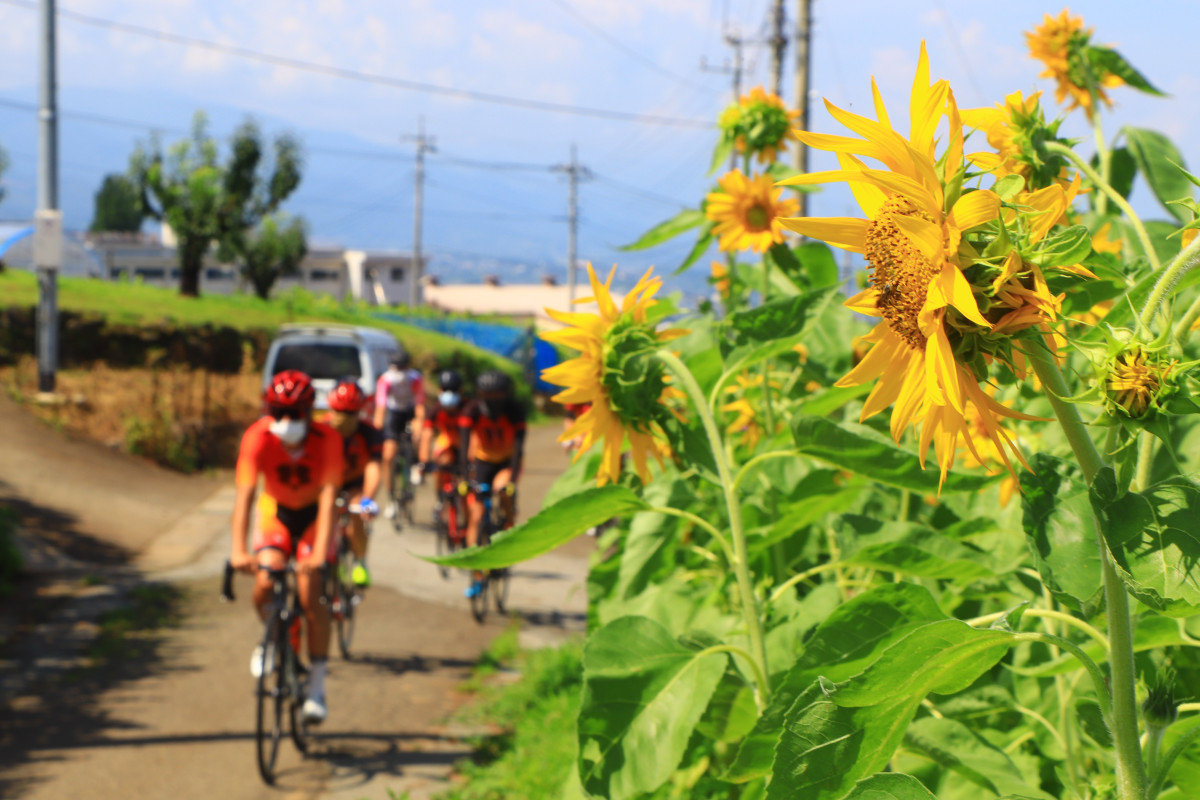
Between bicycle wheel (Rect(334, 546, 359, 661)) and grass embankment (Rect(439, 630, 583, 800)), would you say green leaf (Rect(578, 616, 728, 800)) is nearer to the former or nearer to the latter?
grass embankment (Rect(439, 630, 583, 800))

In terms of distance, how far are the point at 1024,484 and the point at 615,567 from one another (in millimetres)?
1163

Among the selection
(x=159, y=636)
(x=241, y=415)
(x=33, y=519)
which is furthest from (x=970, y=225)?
(x=241, y=415)

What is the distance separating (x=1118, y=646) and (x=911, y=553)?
0.39m

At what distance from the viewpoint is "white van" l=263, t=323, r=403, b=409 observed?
13633mm

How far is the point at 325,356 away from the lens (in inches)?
553

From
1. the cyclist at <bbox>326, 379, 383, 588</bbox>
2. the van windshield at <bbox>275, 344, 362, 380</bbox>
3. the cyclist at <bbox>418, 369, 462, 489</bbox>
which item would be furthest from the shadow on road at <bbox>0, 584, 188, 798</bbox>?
the van windshield at <bbox>275, 344, 362, 380</bbox>

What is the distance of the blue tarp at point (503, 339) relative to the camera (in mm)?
30594

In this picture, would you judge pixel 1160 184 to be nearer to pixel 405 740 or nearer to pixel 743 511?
pixel 743 511

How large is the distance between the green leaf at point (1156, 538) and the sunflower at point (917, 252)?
0.35ft

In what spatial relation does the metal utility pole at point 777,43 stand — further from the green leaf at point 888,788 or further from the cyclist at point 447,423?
the green leaf at point 888,788

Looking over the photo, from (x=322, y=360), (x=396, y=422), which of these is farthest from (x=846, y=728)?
(x=322, y=360)

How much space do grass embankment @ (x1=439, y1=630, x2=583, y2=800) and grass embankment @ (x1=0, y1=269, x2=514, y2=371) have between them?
44.1 feet

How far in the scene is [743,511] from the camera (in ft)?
6.21

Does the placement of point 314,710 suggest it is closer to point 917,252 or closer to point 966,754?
point 966,754
